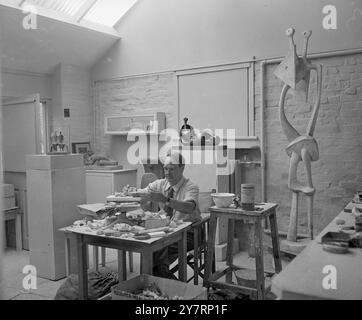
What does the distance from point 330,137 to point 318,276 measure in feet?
10.3

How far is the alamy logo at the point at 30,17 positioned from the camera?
4.67m

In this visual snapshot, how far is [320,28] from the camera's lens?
4465 millimetres

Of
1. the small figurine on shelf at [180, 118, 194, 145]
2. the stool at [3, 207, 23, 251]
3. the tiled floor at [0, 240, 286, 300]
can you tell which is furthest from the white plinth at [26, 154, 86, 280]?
the small figurine on shelf at [180, 118, 194, 145]

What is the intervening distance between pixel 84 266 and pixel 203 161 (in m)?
2.24

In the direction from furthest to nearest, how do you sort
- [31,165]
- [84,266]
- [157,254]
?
[31,165]
[157,254]
[84,266]

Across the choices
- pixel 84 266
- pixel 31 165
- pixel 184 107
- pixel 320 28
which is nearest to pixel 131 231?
pixel 84 266

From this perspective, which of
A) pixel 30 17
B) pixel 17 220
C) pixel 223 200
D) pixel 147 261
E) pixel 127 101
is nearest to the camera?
pixel 147 261

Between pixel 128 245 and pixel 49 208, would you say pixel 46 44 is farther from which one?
pixel 128 245

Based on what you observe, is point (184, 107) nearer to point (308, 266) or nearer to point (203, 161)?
point (203, 161)

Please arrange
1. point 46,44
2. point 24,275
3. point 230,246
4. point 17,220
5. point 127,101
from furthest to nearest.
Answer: point 127,101, point 46,44, point 17,220, point 24,275, point 230,246

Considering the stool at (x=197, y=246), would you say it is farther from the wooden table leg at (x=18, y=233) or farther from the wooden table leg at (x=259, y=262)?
the wooden table leg at (x=18, y=233)

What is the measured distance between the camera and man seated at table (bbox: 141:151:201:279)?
3.25 metres

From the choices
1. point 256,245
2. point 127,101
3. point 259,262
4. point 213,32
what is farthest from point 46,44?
point 259,262

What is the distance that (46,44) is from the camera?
17.5 feet
